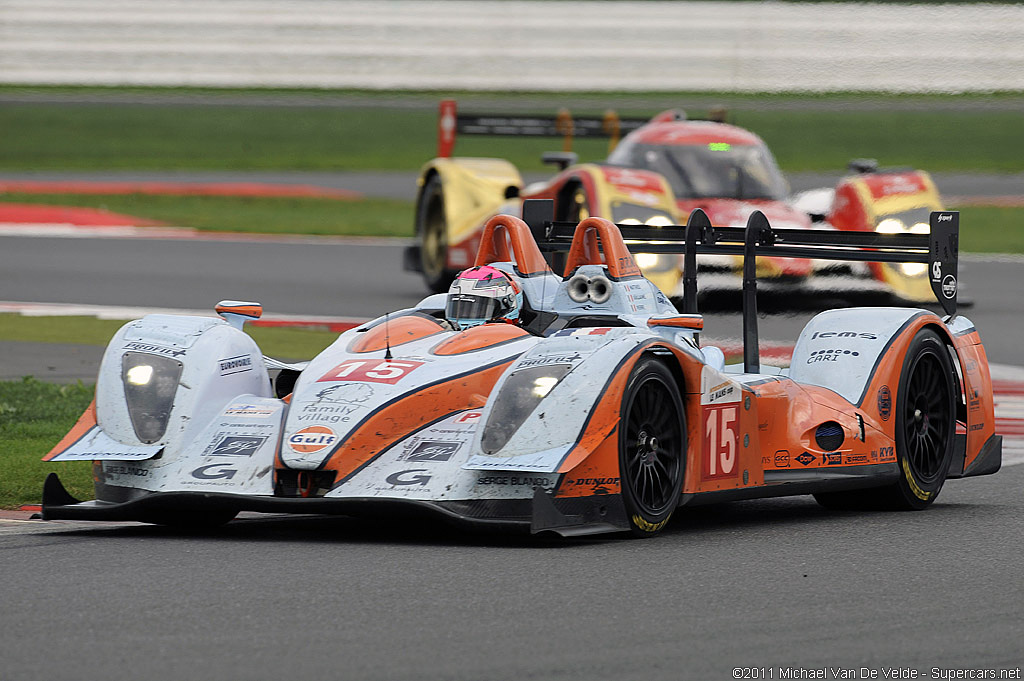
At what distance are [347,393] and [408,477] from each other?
0.49m

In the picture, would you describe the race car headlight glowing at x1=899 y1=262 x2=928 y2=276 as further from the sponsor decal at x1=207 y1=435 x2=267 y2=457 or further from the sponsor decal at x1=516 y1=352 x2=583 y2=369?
the sponsor decal at x1=207 y1=435 x2=267 y2=457

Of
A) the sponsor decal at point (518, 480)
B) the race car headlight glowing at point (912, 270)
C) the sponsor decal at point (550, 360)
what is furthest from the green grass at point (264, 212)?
the sponsor decal at point (518, 480)

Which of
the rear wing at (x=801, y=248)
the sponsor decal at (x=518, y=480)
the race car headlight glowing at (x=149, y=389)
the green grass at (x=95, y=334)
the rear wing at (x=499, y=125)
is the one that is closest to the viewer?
the sponsor decal at (x=518, y=480)

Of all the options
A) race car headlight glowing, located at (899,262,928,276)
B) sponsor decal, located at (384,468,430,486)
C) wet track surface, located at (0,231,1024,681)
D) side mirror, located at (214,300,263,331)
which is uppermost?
side mirror, located at (214,300,263,331)

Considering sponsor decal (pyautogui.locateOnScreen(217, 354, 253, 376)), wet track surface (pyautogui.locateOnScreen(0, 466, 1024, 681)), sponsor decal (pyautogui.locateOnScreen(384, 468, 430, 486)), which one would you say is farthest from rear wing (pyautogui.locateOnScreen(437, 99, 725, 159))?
sponsor decal (pyautogui.locateOnScreen(384, 468, 430, 486))

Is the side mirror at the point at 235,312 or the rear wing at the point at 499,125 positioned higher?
the rear wing at the point at 499,125

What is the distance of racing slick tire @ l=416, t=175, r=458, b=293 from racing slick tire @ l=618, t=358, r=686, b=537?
11.7 metres

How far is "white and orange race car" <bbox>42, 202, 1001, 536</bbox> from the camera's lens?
→ 7.02 m

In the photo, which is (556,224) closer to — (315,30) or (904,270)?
(904,270)

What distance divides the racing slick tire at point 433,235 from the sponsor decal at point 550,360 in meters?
11.8

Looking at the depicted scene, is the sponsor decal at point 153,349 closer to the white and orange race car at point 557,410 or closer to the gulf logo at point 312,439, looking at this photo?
the white and orange race car at point 557,410

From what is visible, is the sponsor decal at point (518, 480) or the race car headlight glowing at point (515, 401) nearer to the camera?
the sponsor decal at point (518, 480)

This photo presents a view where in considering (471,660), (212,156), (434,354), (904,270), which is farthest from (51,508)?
(212,156)

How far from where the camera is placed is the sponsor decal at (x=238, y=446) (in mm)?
7379
